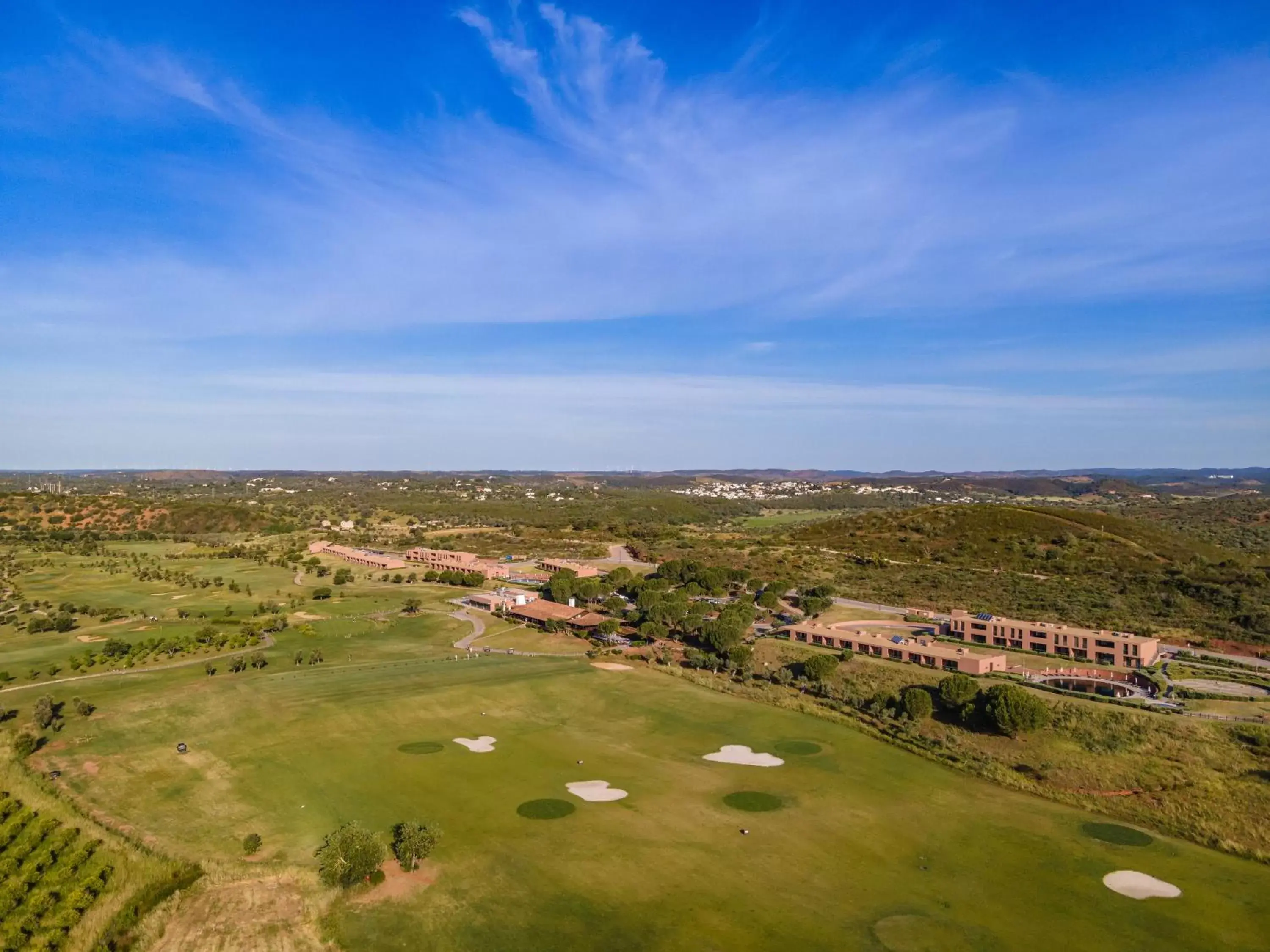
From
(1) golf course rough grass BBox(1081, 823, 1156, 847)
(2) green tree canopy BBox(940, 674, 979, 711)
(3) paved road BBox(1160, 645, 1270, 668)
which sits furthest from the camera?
(3) paved road BBox(1160, 645, 1270, 668)

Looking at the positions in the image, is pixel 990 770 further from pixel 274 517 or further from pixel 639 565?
pixel 274 517

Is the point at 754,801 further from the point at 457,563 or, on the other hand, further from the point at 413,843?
the point at 457,563

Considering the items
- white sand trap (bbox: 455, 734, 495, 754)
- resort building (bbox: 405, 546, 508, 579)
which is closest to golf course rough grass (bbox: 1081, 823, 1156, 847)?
white sand trap (bbox: 455, 734, 495, 754)

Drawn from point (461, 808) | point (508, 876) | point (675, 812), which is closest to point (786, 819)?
point (675, 812)

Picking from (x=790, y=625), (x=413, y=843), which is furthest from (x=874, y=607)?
(x=413, y=843)

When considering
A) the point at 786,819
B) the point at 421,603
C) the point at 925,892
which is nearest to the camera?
the point at 925,892

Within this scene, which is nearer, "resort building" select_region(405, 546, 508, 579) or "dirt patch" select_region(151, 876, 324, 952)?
"dirt patch" select_region(151, 876, 324, 952)

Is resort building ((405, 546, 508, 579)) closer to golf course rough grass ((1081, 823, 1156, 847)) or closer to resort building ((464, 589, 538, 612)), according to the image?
resort building ((464, 589, 538, 612))
